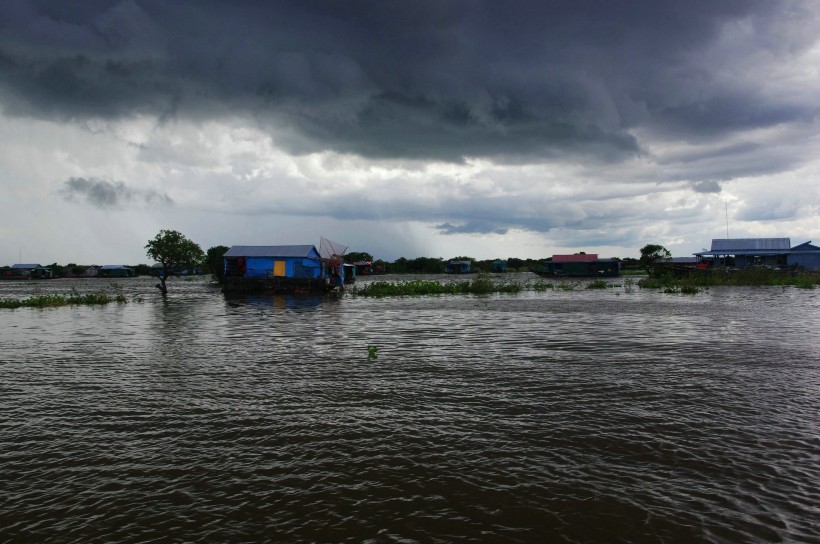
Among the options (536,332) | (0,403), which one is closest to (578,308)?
(536,332)

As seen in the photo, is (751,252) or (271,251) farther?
(751,252)

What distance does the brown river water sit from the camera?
5770 mm

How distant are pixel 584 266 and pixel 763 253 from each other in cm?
2904

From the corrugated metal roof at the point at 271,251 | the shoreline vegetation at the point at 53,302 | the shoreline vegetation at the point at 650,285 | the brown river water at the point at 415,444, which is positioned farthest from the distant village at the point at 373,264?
the brown river water at the point at 415,444

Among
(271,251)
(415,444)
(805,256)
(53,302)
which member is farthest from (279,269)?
(805,256)

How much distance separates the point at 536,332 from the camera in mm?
21422

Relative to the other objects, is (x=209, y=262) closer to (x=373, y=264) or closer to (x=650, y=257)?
(x=373, y=264)

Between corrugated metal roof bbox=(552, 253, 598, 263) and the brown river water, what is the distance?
83252mm

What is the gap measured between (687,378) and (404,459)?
8.34m

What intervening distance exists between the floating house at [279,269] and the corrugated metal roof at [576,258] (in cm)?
5453

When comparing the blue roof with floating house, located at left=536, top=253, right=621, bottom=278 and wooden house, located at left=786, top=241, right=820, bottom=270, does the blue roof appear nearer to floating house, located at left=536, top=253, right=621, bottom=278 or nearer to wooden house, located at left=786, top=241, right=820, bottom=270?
wooden house, located at left=786, top=241, right=820, bottom=270

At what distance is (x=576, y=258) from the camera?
99312 mm

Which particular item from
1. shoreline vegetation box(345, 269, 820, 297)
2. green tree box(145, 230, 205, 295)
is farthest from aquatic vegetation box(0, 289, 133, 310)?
shoreline vegetation box(345, 269, 820, 297)

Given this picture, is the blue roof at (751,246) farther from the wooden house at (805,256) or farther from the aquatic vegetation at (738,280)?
the aquatic vegetation at (738,280)
